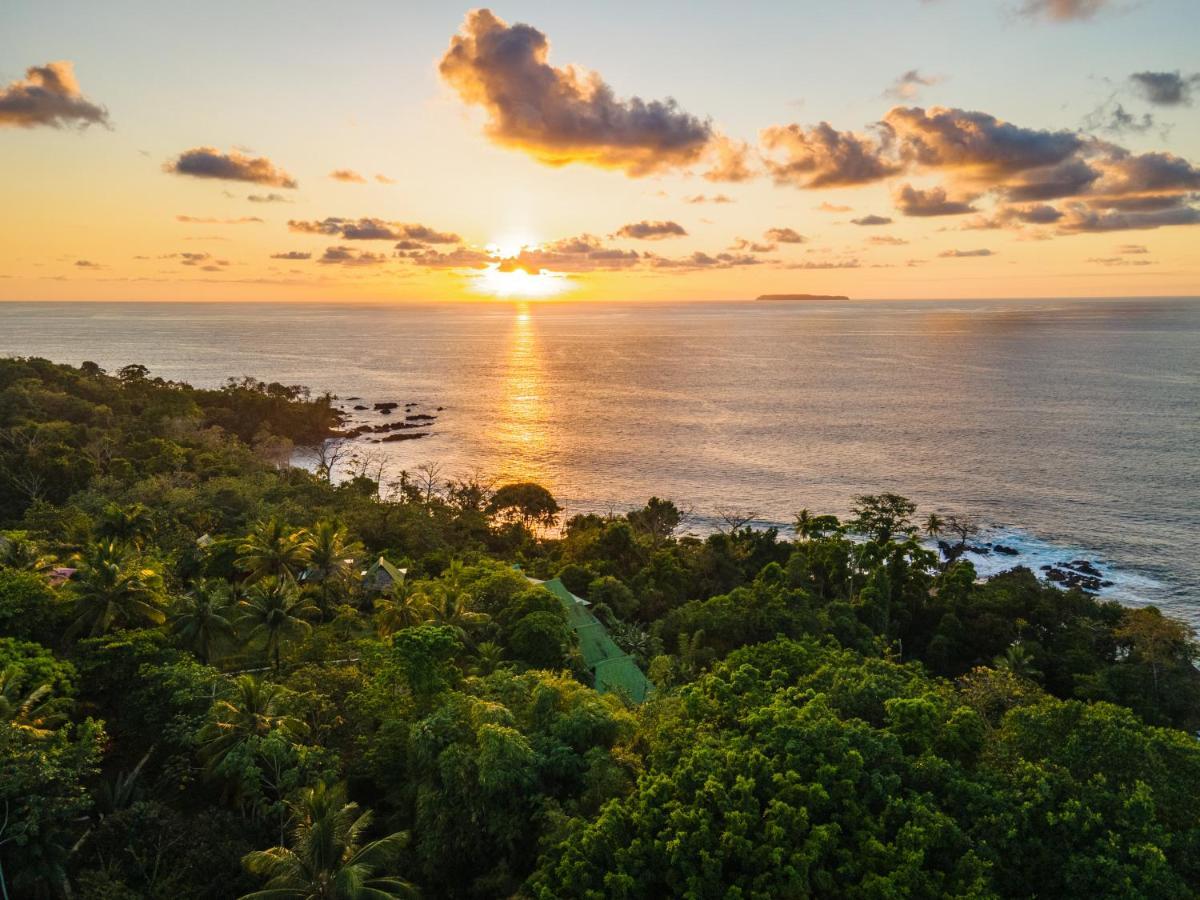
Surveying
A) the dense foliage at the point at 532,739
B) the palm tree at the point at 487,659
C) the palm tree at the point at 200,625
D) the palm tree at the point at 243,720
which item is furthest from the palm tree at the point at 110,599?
the palm tree at the point at 487,659

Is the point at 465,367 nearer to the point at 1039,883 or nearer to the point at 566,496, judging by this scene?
the point at 566,496

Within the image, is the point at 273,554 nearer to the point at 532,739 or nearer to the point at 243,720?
the point at 243,720

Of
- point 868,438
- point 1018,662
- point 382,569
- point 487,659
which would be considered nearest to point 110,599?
point 382,569

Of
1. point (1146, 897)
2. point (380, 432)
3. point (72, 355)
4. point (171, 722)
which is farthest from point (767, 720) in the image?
point (72, 355)

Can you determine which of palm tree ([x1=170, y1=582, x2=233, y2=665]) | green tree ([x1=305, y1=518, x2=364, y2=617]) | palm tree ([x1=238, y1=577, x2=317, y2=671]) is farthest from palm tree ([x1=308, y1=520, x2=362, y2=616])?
palm tree ([x1=170, y1=582, x2=233, y2=665])

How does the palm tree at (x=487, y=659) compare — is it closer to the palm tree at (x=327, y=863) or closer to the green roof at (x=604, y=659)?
the green roof at (x=604, y=659)

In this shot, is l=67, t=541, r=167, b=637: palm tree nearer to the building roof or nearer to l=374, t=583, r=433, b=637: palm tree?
l=374, t=583, r=433, b=637: palm tree
